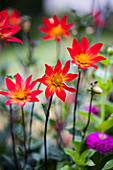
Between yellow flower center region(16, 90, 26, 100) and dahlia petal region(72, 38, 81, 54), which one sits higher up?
dahlia petal region(72, 38, 81, 54)

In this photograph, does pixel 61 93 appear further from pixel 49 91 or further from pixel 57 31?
pixel 57 31

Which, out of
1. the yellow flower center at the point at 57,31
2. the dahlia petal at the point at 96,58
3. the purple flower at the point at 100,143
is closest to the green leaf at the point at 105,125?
the purple flower at the point at 100,143

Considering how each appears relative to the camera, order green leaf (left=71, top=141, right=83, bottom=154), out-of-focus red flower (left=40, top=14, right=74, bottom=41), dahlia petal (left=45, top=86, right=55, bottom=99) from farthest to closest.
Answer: out-of-focus red flower (left=40, top=14, right=74, bottom=41)
green leaf (left=71, top=141, right=83, bottom=154)
dahlia petal (left=45, top=86, right=55, bottom=99)

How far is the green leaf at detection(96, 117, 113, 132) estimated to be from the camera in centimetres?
50

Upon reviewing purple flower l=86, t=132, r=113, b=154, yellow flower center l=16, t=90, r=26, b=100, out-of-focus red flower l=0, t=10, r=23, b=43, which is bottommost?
purple flower l=86, t=132, r=113, b=154

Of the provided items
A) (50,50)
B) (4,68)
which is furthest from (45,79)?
(50,50)

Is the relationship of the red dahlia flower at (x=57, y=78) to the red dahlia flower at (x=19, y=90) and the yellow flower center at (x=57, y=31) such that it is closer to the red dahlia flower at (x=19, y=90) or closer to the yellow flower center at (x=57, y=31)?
the red dahlia flower at (x=19, y=90)

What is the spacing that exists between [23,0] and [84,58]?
10.7 ft

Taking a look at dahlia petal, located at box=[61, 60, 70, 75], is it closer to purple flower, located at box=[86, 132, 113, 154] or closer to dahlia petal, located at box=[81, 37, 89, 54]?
dahlia petal, located at box=[81, 37, 89, 54]

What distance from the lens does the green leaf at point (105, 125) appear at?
498 millimetres

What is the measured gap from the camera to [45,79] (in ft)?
1.23

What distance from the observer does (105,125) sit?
20.1 inches

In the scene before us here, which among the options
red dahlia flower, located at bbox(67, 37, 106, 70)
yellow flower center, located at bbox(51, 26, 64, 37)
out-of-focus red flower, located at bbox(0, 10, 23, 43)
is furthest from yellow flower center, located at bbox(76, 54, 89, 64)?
yellow flower center, located at bbox(51, 26, 64, 37)

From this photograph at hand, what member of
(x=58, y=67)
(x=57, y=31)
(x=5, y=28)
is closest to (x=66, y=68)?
(x=58, y=67)
